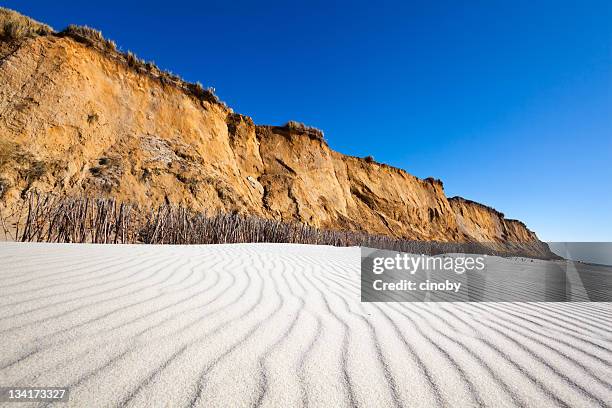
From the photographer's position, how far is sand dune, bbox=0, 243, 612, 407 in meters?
1.26

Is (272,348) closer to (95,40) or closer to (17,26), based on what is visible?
(17,26)

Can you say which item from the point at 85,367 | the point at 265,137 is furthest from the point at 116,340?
the point at 265,137

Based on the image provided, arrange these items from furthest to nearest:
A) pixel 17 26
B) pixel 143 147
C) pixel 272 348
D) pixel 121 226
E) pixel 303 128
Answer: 1. pixel 303 128
2. pixel 143 147
3. pixel 17 26
4. pixel 121 226
5. pixel 272 348

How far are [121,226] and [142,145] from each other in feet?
31.1

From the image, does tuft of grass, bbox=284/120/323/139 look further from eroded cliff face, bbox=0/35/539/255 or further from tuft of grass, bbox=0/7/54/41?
tuft of grass, bbox=0/7/54/41

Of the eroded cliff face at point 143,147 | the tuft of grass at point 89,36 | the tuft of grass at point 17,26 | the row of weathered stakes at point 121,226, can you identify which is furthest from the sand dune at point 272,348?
the tuft of grass at point 89,36

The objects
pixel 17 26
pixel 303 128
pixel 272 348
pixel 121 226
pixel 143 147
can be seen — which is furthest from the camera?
pixel 303 128

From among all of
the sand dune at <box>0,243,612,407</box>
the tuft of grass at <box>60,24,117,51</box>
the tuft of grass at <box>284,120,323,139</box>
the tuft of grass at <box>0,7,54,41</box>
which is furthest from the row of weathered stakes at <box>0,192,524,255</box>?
the tuft of grass at <box>284,120,323,139</box>

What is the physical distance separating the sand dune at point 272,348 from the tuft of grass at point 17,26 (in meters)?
18.4

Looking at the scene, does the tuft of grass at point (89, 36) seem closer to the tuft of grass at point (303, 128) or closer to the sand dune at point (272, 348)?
the tuft of grass at point (303, 128)

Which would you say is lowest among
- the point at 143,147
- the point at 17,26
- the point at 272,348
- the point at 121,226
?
the point at 272,348

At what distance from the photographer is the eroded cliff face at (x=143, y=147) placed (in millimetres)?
13438

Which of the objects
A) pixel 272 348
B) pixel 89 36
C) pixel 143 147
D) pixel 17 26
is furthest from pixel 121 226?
pixel 89 36

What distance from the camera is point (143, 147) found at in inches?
675
